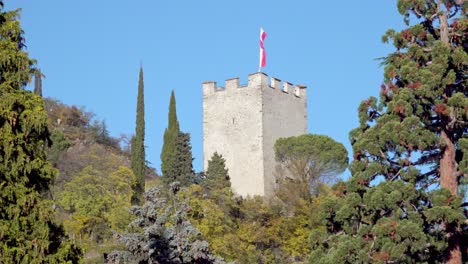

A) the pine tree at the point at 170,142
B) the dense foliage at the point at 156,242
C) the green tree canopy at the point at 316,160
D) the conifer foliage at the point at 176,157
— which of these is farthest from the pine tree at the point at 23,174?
the pine tree at the point at 170,142

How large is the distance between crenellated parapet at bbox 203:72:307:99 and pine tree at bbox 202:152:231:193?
3548 mm

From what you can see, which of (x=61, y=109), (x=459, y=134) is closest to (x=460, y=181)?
(x=459, y=134)

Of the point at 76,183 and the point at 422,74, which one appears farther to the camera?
the point at 76,183

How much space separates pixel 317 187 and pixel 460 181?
24.4 meters

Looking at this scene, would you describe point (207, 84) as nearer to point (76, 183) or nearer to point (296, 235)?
point (76, 183)

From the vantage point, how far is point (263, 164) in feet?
152

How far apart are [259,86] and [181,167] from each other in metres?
5.61

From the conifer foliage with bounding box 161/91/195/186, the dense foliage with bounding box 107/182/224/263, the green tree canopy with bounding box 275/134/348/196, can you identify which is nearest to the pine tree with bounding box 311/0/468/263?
the dense foliage with bounding box 107/182/224/263

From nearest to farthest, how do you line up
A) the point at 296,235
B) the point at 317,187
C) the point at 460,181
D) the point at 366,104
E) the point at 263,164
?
1. the point at 460,181
2. the point at 366,104
3. the point at 296,235
4. the point at 317,187
5. the point at 263,164

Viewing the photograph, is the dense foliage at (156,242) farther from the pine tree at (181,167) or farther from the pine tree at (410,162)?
the pine tree at (181,167)

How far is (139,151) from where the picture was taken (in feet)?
155

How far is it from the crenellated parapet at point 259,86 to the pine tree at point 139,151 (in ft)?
10.8

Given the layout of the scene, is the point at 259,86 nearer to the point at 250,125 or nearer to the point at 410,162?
the point at 250,125

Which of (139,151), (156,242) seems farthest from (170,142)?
(156,242)
